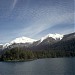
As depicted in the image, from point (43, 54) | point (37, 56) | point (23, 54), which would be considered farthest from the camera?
point (43, 54)

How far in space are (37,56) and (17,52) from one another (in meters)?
25.6

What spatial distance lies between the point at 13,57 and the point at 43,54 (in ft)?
140

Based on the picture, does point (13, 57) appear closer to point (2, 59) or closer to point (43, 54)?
point (2, 59)

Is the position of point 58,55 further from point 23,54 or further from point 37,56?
point 23,54

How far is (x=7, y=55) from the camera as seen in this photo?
144 m

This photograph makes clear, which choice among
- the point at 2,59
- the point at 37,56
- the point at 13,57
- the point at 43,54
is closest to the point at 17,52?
the point at 13,57

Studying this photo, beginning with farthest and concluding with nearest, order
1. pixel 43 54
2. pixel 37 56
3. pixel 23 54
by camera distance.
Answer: pixel 43 54, pixel 37 56, pixel 23 54

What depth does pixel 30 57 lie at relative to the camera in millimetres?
145000

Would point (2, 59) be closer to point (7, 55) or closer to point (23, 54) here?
point (7, 55)

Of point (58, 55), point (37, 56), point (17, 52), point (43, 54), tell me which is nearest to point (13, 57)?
point (17, 52)

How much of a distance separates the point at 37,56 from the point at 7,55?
1161 inches

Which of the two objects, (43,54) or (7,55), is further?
(43,54)

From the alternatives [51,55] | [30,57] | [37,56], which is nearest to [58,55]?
[51,55]

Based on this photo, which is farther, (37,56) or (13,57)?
(37,56)
